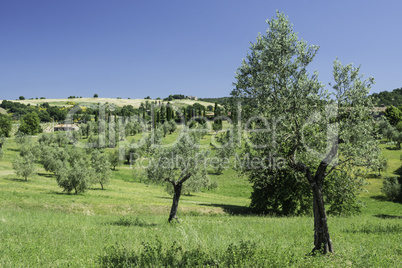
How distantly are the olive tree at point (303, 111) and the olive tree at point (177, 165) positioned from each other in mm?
11217

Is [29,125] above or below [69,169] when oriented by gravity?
above

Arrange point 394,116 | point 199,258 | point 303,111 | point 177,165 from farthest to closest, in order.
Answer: point 394,116 → point 177,165 → point 303,111 → point 199,258

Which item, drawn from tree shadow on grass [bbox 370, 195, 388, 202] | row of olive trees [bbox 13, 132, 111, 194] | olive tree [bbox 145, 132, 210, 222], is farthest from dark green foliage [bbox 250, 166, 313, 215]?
tree shadow on grass [bbox 370, 195, 388, 202]

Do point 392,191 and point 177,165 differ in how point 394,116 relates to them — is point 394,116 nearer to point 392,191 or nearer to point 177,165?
point 392,191

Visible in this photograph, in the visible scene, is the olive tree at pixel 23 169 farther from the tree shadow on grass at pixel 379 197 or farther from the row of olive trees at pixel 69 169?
the tree shadow on grass at pixel 379 197

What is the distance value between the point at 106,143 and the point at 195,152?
361ft

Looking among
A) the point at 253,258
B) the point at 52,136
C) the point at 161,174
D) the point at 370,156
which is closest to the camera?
the point at 253,258

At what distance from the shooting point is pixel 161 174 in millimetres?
22875

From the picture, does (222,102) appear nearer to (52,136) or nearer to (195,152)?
(195,152)

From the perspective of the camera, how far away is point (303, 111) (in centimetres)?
1093

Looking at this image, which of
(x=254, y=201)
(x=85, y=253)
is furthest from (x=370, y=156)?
(x=254, y=201)

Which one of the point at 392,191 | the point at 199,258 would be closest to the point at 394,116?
the point at 392,191

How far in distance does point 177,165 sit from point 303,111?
14.0 m

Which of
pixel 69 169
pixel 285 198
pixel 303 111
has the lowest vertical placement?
pixel 285 198
